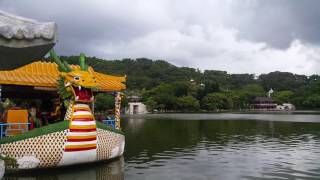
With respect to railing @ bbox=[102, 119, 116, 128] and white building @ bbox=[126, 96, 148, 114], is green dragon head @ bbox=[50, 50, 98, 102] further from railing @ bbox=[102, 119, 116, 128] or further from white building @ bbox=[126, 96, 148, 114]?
white building @ bbox=[126, 96, 148, 114]

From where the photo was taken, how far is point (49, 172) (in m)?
11.8

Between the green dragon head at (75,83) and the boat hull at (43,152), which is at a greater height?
the green dragon head at (75,83)

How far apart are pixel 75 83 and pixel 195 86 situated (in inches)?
3432

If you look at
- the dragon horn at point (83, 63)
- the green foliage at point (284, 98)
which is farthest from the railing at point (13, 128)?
the green foliage at point (284, 98)

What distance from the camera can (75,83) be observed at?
482 inches

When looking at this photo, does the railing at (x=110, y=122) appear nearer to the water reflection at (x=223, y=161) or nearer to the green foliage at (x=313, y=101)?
the water reflection at (x=223, y=161)

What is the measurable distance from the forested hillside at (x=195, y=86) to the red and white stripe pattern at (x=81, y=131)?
69579 millimetres

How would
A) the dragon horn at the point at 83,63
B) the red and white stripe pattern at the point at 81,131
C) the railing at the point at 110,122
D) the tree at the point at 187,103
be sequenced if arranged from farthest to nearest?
1. the tree at the point at 187,103
2. the railing at the point at 110,122
3. the dragon horn at the point at 83,63
4. the red and white stripe pattern at the point at 81,131

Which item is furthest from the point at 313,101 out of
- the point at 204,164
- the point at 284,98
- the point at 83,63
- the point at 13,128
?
the point at 13,128

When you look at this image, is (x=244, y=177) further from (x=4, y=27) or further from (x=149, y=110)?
(x=149, y=110)

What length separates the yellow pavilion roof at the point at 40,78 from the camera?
12.3 m

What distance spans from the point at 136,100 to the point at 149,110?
495 cm

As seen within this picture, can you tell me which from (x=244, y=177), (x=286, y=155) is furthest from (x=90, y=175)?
(x=286, y=155)

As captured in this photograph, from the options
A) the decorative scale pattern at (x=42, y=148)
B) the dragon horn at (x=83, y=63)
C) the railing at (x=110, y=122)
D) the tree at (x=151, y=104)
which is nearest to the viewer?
the decorative scale pattern at (x=42, y=148)
